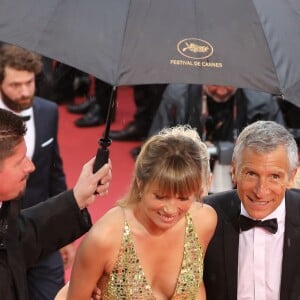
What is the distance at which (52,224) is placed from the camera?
8.64 ft

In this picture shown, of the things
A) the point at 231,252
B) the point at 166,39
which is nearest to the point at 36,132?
the point at 231,252

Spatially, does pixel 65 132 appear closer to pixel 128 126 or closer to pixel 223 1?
pixel 128 126

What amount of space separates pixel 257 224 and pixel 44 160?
5.02 feet

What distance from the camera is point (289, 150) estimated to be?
2.69 meters

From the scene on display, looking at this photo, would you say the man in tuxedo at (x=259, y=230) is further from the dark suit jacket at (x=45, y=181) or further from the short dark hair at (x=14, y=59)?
the short dark hair at (x=14, y=59)

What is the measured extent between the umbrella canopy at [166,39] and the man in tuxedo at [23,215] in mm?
316

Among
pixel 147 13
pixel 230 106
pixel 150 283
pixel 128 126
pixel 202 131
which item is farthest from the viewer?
pixel 128 126

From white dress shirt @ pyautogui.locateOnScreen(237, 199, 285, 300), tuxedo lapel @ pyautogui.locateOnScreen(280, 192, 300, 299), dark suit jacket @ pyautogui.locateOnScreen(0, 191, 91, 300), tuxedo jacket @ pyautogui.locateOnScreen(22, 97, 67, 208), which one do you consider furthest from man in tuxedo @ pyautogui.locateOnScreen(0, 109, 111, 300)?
tuxedo jacket @ pyautogui.locateOnScreen(22, 97, 67, 208)

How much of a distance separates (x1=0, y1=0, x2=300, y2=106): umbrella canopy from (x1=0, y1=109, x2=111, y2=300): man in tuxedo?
0.32 metres

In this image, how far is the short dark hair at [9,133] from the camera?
2.26 meters

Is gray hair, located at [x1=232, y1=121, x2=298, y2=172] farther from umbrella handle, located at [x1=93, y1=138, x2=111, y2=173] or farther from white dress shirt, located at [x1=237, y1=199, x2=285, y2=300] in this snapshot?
umbrella handle, located at [x1=93, y1=138, x2=111, y2=173]

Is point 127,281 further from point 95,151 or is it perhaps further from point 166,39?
point 95,151

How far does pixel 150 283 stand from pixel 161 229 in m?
0.20

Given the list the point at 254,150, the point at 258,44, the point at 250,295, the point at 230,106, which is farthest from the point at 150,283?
the point at 230,106
